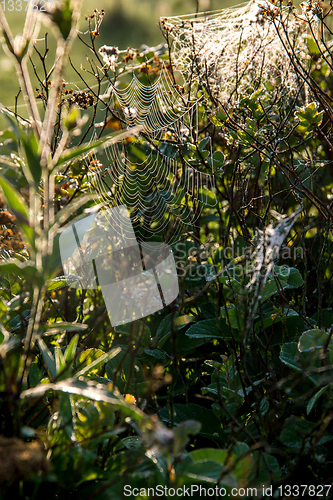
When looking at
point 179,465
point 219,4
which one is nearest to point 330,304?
point 179,465

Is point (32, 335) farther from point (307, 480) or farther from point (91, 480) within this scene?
point (307, 480)

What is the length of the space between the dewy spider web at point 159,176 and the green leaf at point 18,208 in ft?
2.91

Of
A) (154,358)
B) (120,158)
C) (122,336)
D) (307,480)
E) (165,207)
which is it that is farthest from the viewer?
(120,158)

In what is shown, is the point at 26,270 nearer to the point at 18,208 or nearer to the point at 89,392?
the point at 18,208

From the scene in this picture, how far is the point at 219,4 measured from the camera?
10.3ft

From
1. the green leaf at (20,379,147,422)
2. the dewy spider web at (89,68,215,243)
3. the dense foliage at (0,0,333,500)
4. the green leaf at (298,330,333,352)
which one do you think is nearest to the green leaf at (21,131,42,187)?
the dense foliage at (0,0,333,500)

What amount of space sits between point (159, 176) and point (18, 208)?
130cm

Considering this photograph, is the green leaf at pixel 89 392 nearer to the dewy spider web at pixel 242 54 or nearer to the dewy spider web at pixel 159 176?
the dewy spider web at pixel 159 176

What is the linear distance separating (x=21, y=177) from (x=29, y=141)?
3.01ft

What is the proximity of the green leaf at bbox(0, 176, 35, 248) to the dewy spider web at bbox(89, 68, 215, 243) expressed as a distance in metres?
0.89

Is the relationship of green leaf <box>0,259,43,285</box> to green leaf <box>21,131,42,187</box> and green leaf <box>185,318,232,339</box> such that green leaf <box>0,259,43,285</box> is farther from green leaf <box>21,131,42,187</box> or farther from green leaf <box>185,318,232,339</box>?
green leaf <box>185,318,232,339</box>

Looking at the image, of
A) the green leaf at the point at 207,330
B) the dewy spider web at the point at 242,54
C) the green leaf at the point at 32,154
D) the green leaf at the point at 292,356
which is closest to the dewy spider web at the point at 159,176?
the dewy spider web at the point at 242,54

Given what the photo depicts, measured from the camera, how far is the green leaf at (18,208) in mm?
538

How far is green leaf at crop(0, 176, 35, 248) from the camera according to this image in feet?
1.76
